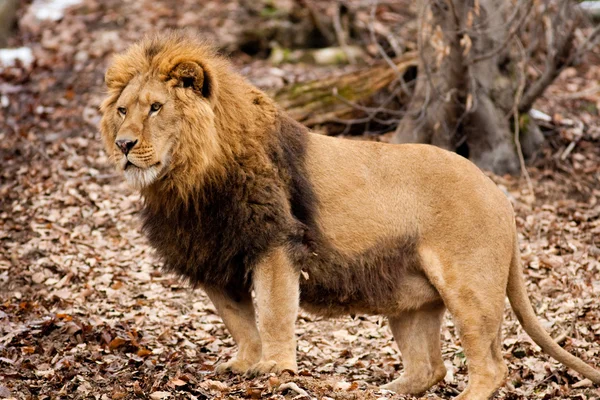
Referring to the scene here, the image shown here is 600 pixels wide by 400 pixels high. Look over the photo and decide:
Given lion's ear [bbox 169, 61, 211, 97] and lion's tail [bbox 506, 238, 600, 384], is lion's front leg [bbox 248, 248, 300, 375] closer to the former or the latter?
lion's ear [bbox 169, 61, 211, 97]

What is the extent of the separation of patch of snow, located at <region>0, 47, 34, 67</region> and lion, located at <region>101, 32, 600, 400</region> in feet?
32.2

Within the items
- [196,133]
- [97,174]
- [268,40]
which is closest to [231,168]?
[196,133]

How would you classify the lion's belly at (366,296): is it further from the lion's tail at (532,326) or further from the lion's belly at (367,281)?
the lion's tail at (532,326)

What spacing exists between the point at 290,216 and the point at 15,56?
11274mm

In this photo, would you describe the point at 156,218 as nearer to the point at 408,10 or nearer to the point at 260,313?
the point at 260,313

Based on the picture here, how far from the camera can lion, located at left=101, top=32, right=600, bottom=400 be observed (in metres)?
5.66

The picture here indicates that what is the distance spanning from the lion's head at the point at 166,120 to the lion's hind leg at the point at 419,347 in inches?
91.9

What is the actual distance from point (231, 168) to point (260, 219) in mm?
440

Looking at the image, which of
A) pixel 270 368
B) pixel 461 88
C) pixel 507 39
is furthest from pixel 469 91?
pixel 270 368

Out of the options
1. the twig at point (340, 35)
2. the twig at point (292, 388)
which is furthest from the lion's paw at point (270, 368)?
the twig at point (340, 35)

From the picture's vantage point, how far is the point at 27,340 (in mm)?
6609

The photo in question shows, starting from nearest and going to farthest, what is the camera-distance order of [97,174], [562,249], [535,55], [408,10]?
[562,249]
[97,174]
[535,55]
[408,10]

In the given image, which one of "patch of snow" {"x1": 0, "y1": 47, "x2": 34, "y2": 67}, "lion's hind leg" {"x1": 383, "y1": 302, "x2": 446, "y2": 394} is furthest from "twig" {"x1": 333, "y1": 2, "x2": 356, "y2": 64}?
"lion's hind leg" {"x1": 383, "y1": 302, "x2": 446, "y2": 394}

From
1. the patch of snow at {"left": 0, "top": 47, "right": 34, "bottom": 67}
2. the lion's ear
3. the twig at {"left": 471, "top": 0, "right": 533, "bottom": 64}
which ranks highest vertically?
the lion's ear
